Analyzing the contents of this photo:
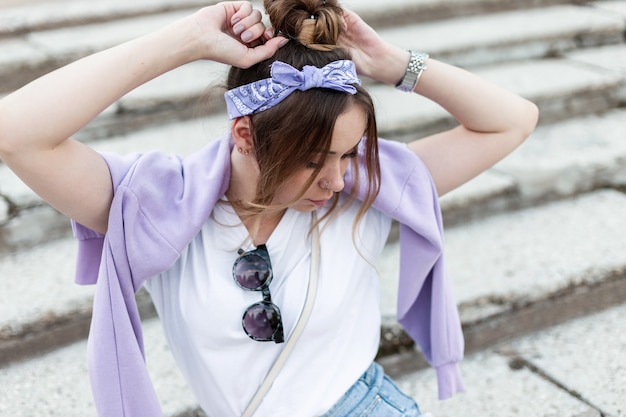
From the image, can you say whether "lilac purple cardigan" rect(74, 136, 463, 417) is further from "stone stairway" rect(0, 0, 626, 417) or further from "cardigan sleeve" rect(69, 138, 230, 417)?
"stone stairway" rect(0, 0, 626, 417)

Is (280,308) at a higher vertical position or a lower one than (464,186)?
higher

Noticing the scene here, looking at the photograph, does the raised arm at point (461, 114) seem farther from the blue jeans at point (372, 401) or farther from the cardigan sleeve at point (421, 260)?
→ the blue jeans at point (372, 401)

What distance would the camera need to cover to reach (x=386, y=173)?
1646mm

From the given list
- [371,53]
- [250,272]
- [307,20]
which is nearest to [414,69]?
[371,53]

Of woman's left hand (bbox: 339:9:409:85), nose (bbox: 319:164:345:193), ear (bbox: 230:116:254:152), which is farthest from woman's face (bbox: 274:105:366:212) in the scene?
woman's left hand (bbox: 339:9:409:85)

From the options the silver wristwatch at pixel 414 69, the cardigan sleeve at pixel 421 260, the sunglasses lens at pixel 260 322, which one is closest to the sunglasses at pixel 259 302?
the sunglasses lens at pixel 260 322

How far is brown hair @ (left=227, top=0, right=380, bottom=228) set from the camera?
4.58 ft

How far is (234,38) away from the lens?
1.46 m

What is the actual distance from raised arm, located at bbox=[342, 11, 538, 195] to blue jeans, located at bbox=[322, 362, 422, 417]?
0.47m

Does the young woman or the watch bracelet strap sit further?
the watch bracelet strap

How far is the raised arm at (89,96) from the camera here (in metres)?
1.31

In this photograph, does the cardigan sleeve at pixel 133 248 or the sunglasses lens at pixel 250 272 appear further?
the sunglasses lens at pixel 250 272

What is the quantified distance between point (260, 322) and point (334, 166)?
36cm

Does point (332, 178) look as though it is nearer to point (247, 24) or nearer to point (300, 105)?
point (300, 105)
